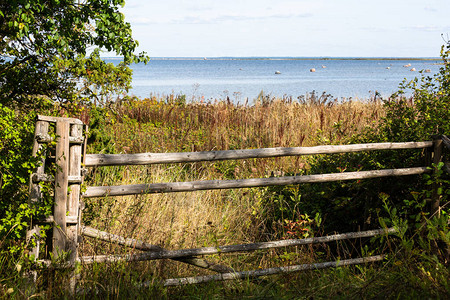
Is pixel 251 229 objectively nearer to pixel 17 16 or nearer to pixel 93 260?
pixel 93 260

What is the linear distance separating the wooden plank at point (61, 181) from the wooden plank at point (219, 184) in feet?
0.83

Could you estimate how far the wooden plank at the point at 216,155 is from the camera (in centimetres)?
350

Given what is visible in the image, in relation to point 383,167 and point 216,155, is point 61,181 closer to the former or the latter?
point 216,155

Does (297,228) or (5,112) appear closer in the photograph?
(5,112)

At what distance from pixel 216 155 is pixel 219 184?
263mm

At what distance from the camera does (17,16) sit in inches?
178

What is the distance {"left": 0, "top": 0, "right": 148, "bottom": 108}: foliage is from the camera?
15.4 ft

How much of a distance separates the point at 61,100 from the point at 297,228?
133 inches

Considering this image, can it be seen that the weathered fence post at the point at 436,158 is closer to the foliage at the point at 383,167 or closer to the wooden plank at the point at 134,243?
the foliage at the point at 383,167

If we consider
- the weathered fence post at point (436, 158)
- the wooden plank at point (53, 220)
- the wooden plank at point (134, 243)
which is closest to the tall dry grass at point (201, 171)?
the wooden plank at point (134, 243)

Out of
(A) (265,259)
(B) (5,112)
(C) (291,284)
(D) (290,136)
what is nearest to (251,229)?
(A) (265,259)

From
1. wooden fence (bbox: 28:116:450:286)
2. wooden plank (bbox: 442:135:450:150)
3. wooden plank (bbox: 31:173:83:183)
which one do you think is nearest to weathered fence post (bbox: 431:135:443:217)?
wooden plank (bbox: 442:135:450:150)

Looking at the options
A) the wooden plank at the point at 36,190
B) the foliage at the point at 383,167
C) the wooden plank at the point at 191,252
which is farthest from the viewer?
the foliage at the point at 383,167

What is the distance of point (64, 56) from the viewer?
5.45 metres
